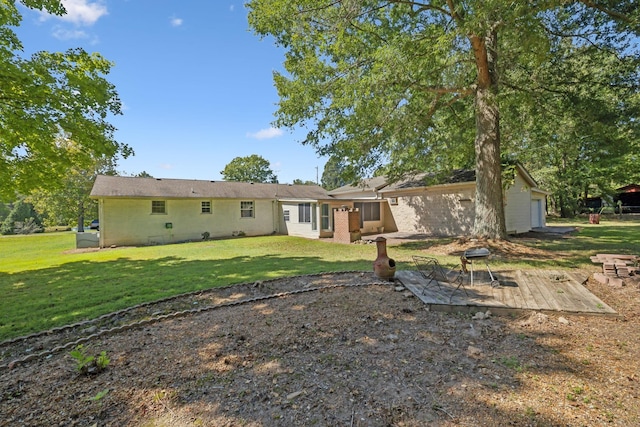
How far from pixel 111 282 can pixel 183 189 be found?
1182cm

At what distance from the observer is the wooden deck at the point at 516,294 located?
4.59m

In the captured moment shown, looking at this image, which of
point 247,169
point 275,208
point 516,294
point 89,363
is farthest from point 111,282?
point 247,169

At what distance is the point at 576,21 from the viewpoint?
31.2 ft

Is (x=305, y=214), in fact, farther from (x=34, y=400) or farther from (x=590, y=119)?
(x=34, y=400)

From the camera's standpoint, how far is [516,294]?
522cm

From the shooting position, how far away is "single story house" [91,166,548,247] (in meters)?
15.5

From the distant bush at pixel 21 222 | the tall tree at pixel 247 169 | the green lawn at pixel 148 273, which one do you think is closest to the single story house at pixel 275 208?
the green lawn at pixel 148 273

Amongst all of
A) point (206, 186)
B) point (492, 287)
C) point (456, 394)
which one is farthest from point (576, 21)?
point (206, 186)

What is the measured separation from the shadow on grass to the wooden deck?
9.11 ft

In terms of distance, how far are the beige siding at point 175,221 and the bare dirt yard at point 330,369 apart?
13.0 metres

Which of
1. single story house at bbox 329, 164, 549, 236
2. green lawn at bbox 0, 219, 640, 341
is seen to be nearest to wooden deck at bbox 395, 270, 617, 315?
green lawn at bbox 0, 219, 640, 341

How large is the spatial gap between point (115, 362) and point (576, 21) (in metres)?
14.2

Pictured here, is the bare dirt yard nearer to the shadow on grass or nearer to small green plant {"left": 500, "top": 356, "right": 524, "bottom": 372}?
small green plant {"left": 500, "top": 356, "right": 524, "bottom": 372}

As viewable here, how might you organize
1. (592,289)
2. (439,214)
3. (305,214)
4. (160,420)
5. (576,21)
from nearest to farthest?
(160,420), (592,289), (576,21), (439,214), (305,214)
